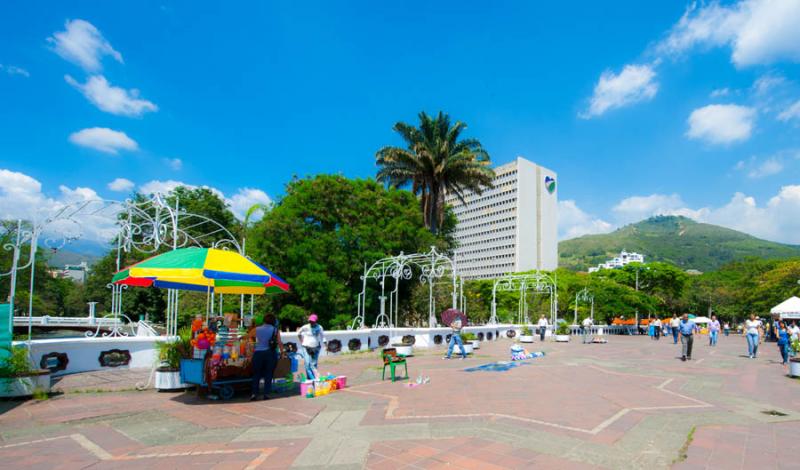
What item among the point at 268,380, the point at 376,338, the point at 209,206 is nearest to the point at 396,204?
the point at 376,338

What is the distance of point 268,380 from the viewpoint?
8.91 meters

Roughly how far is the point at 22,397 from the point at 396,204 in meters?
23.7

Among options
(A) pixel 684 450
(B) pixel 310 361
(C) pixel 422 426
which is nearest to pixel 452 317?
(B) pixel 310 361

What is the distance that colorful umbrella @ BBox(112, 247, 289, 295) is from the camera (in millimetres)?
8430

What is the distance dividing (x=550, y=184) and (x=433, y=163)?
93.7 meters

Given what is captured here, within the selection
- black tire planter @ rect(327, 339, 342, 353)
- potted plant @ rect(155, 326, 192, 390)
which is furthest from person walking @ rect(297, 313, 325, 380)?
black tire planter @ rect(327, 339, 342, 353)

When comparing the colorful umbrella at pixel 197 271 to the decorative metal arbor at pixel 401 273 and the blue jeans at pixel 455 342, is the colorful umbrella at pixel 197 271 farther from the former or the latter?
the decorative metal arbor at pixel 401 273

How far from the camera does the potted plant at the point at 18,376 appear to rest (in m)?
8.48

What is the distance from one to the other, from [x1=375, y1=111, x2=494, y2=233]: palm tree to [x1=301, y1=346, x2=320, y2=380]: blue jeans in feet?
74.2

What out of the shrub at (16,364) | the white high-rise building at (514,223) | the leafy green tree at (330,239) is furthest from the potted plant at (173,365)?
the white high-rise building at (514,223)

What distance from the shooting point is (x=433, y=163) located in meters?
32.0

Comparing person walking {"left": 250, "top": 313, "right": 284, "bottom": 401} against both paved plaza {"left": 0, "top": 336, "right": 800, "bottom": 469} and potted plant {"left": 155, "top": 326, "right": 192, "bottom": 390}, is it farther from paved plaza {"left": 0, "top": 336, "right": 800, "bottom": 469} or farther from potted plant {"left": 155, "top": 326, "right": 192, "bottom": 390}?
potted plant {"left": 155, "top": 326, "right": 192, "bottom": 390}

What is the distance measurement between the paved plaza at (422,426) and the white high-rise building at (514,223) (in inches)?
3965

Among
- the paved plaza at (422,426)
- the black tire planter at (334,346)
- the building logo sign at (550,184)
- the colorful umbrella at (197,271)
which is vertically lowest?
the black tire planter at (334,346)
